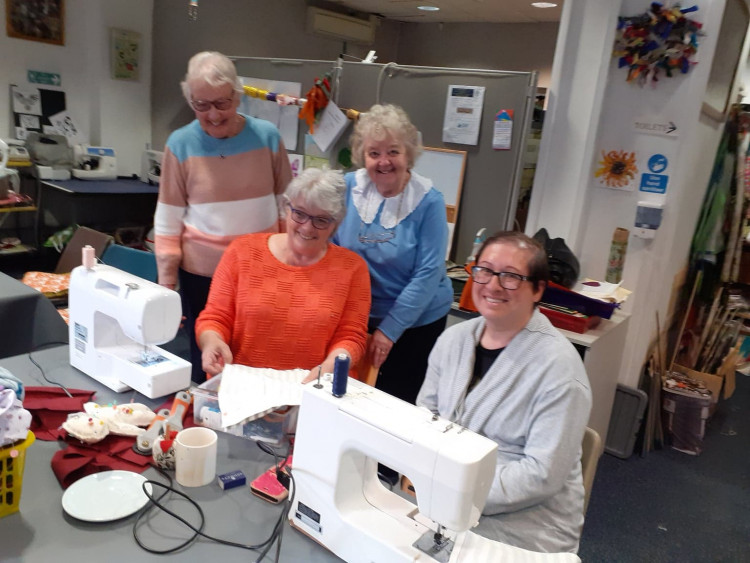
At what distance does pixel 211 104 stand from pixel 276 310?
0.73 m

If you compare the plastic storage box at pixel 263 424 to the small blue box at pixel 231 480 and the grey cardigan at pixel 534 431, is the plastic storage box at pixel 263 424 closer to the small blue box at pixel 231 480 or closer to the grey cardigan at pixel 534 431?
the small blue box at pixel 231 480

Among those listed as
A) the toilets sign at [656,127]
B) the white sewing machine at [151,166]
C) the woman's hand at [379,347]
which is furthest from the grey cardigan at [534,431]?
the white sewing machine at [151,166]

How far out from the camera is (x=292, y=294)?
5.38ft

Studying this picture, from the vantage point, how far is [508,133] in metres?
2.88

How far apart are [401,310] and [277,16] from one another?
511 cm

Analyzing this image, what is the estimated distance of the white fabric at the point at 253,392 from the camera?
1.28 m

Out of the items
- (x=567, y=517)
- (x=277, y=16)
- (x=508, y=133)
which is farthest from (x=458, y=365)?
(x=277, y=16)

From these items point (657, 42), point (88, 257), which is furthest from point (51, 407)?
point (657, 42)

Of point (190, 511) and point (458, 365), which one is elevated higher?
point (458, 365)

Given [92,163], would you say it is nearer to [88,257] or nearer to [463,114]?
[463,114]

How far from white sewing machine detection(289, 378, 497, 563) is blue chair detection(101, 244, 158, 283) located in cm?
209

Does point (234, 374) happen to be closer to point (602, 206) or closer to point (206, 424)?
point (206, 424)

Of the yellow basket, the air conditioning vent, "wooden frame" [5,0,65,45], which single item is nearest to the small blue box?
the yellow basket

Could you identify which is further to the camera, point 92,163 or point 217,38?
point 217,38
